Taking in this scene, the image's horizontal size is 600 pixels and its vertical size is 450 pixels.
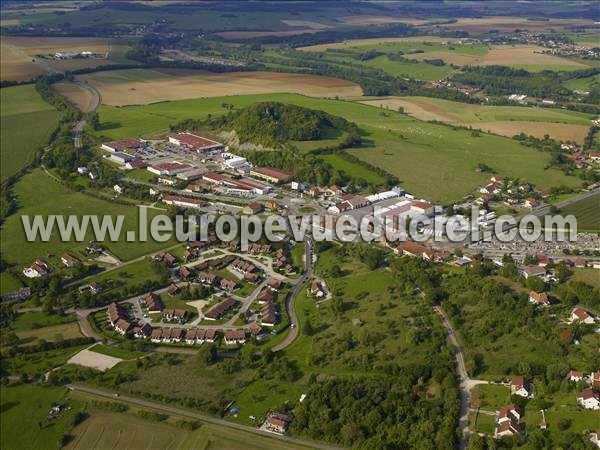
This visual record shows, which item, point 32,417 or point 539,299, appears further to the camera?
point 539,299

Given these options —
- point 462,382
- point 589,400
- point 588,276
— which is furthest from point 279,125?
point 589,400

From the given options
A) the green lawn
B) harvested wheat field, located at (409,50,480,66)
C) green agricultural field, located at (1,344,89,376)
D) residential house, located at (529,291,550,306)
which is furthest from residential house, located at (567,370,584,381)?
harvested wheat field, located at (409,50,480,66)

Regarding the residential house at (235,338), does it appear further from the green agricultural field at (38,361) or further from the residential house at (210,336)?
the green agricultural field at (38,361)

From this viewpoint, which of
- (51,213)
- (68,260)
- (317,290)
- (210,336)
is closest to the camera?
(210,336)

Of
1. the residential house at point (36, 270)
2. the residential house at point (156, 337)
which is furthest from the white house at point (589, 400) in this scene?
the residential house at point (36, 270)

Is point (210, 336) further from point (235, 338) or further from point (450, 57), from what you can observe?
point (450, 57)

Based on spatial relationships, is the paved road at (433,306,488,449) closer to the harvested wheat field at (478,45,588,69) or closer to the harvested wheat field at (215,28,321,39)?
the harvested wheat field at (478,45,588,69)
